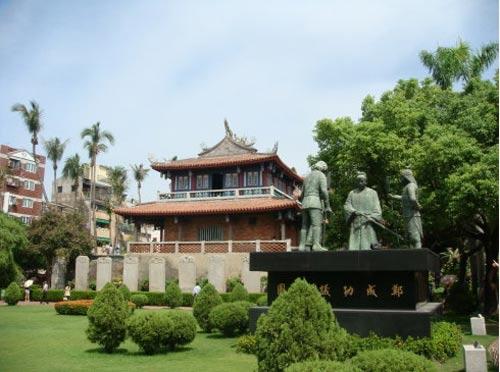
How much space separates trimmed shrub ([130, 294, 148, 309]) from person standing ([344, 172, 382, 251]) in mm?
16464

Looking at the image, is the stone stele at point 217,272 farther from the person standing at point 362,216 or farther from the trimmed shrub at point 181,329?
the person standing at point 362,216

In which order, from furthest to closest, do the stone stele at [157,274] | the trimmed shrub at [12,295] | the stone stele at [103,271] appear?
1. the stone stele at [103,271]
2. the stone stele at [157,274]
3. the trimmed shrub at [12,295]

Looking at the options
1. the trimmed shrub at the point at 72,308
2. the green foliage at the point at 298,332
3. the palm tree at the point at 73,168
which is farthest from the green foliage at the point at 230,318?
the palm tree at the point at 73,168

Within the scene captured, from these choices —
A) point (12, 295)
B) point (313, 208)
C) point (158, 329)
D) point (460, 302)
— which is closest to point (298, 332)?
point (158, 329)

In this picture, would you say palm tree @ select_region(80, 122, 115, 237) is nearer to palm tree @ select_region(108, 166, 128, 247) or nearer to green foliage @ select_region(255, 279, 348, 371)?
palm tree @ select_region(108, 166, 128, 247)

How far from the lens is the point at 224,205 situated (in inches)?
1347

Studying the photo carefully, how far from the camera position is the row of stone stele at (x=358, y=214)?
12.5 m

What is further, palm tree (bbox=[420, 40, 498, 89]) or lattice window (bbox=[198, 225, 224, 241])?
lattice window (bbox=[198, 225, 224, 241])

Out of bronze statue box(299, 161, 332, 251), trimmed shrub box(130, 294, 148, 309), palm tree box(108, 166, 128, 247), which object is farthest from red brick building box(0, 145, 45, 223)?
bronze statue box(299, 161, 332, 251)

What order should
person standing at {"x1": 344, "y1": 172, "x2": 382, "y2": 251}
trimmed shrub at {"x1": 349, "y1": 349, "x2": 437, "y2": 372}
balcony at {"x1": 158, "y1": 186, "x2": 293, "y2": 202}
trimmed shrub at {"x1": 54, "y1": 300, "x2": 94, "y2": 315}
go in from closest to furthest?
trimmed shrub at {"x1": 349, "y1": 349, "x2": 437, "y2": 372}, person standing at {"x1": 344, "y1": 172, "x2": 382, "y2": 251}, trimmed shrub at {"x1": 54, "y1": 300, "x2": 94, "y2": 315}, balcony at {"x1": 158, "y1": 186, "x2": 293, "y2": 202}

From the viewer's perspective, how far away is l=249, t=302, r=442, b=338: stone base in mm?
10703

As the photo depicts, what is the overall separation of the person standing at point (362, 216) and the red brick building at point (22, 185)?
45.9 m

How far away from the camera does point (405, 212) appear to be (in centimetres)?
1283

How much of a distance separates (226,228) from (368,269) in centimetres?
2364
